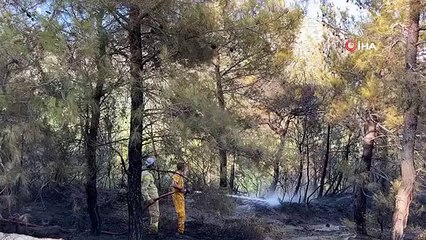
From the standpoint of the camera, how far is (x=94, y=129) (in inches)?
399

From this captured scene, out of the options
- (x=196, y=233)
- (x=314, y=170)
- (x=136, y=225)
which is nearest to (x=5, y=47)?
(x=136, y=225)

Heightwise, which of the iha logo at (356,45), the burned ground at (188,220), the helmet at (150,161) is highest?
the iha logo at (356,45)

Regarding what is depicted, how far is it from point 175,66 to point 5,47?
9.17 feet

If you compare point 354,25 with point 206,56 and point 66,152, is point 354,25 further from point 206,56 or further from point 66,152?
point 66,152

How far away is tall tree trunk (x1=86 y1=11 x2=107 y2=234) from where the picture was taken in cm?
861

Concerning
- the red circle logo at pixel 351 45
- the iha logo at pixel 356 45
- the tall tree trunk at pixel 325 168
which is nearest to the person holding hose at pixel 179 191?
the iha logo at pixel 356 45

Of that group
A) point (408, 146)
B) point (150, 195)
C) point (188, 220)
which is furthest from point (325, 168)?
point (150, 195)

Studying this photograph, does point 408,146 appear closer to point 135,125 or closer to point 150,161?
point 150,161

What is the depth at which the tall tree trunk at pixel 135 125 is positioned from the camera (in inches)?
353

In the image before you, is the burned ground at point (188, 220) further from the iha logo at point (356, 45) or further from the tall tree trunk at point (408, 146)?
the iha logo at point (356, 45)

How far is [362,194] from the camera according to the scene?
14.0m

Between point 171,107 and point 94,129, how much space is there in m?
1.97

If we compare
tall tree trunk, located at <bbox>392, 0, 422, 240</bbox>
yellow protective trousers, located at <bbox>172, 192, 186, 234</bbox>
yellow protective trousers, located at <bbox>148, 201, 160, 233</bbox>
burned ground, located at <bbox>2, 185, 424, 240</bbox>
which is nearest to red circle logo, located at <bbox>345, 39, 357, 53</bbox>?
tall tree trunk, located at <bbox>392, 0, 422, 240</bbox>

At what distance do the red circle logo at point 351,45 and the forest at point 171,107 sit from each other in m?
0.05
